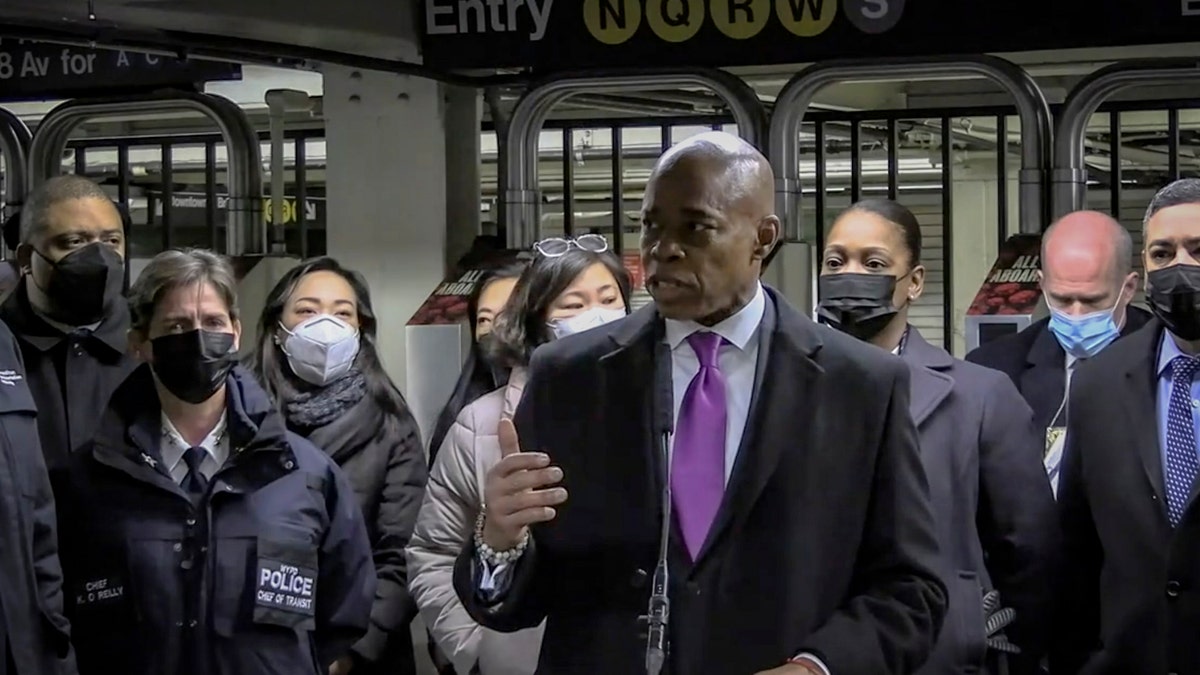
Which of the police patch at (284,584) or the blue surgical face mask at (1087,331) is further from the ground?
the blue surgical face mask at (1087,331)

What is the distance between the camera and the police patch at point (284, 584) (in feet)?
8.87

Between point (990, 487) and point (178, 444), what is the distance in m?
1.37

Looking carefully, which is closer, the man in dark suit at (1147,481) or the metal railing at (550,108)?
the man in dark suit at (1147,481)

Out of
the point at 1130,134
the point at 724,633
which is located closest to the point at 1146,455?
the point at 724,633

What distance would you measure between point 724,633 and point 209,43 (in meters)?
2.82

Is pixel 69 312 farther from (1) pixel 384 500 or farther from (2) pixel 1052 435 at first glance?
(2) pixel 1052 435

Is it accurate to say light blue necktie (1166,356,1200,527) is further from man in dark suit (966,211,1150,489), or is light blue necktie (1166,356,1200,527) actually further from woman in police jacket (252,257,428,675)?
woman in police jacket (252,257,428,675)

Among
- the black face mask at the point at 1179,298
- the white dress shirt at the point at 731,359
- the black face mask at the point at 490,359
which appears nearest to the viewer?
the white dress shirt at the point at 731,359

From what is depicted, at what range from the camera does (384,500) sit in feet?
11.0

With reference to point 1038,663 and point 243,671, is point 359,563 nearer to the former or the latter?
point 243,671

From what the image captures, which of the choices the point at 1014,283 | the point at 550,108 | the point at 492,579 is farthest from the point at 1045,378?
the point at 492,579

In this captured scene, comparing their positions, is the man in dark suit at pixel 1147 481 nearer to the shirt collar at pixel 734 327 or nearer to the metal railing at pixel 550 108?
the shirt collar at pixel 734 327

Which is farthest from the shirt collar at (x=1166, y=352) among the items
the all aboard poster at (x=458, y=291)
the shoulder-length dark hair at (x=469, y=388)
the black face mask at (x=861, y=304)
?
the all aboard poster at (x=458, y=291)

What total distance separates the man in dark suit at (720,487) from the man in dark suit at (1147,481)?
78 cm
